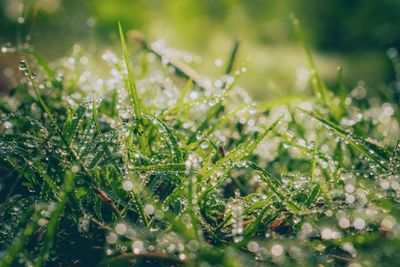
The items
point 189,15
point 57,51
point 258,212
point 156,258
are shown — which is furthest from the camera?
point 189,15

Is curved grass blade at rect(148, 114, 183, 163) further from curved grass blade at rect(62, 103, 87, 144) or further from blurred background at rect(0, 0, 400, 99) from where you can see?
blurred background at rect(0, 0, 400, 99)

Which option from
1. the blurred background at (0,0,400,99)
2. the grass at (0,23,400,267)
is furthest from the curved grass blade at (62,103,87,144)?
the blurred background at (0,0,400,99)

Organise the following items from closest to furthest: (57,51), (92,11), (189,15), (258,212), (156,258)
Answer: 1. (156,258)
2. (258,212)
3. (57,51)
4. (92,11)
5. (189,15)

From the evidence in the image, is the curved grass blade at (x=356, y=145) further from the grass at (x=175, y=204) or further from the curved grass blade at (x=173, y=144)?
the curved grass blade at (x=173, y=144)

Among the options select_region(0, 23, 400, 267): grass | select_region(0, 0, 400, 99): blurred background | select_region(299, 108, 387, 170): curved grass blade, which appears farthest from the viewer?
select_region(0, 0, 400, 99): blurred background

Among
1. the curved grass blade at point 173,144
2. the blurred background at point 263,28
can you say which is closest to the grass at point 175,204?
the curved grass blade at point 173,144

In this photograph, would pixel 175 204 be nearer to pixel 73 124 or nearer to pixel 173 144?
pixel 173 144

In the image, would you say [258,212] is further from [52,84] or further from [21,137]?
[52,84]

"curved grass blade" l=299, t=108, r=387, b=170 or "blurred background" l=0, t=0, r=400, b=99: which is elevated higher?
"blurred background" l=0, t=0, r=400, b=99

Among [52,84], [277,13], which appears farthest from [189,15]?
[52,84]
